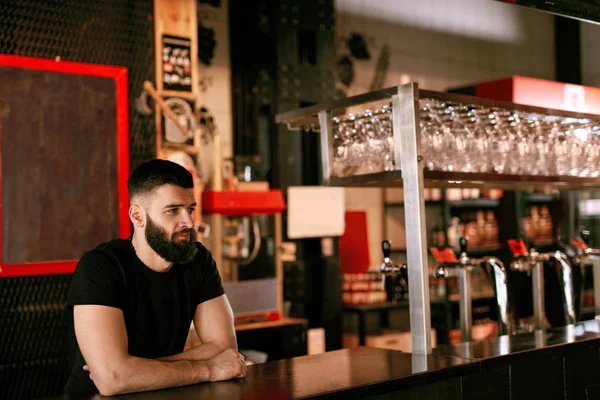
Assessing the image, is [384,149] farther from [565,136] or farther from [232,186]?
[232,186]

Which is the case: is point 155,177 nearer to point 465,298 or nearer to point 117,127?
point 465,298

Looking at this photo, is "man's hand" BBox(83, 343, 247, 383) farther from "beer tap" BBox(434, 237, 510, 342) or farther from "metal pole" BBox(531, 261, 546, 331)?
"metal pole" BBox(531, 261, 546, 331)

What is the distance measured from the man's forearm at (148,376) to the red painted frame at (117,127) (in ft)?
5.86

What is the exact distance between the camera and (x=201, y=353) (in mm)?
2438

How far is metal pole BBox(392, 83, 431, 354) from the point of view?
267 centimetres

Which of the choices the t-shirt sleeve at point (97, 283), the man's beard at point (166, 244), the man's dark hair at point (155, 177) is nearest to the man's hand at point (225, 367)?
the t-shirt sleeve at point (97, 283)

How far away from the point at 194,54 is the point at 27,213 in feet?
4.77

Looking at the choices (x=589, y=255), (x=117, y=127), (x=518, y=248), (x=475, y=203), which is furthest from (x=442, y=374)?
(x=475, y=203)

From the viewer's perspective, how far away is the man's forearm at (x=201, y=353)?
7.81ft

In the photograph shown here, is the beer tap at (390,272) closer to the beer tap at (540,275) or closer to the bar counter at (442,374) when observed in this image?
the bar counter at (442,374)

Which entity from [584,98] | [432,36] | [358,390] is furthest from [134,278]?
[432,36]

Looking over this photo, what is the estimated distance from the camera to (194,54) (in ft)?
14.9

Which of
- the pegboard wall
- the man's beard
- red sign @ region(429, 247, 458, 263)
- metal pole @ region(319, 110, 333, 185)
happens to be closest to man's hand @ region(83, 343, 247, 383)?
the man's beard

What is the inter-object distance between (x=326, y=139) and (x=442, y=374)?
109 centimetres
